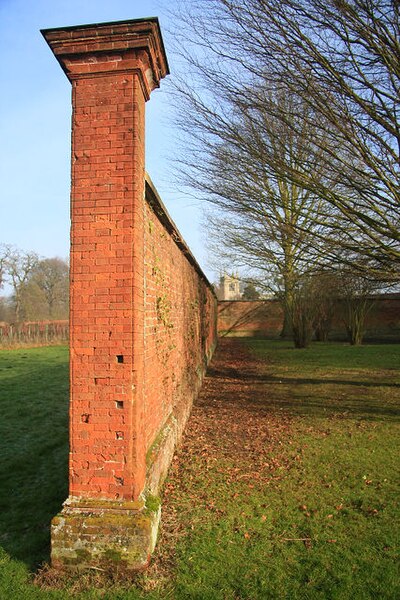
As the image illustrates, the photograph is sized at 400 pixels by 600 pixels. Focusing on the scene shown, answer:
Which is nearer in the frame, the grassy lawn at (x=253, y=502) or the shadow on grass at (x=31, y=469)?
the grassy lawn at (x=253, y=502)

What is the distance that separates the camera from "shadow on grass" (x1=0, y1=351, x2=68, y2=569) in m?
3.81

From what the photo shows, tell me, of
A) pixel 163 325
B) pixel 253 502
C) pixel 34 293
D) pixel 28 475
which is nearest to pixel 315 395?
pixel 163 325

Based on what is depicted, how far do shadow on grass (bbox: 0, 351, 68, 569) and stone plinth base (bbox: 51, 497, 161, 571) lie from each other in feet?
1.12

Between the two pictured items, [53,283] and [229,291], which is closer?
[53,283]

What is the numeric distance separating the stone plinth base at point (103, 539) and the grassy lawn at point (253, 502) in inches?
5.5

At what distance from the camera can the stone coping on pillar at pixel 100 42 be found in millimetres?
3480

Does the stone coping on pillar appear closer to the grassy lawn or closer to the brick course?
the brick course

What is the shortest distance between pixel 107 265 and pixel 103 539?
2.06m

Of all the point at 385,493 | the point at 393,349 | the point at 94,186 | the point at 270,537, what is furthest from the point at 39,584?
the point at 393,349

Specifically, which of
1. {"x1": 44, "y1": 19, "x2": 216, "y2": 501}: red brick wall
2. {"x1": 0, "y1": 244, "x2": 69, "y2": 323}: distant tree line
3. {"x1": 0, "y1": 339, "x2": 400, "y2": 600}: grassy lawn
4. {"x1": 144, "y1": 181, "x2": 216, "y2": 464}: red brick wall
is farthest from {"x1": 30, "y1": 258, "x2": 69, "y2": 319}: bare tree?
{"x1": 44, "y1": 19, "x2": 216, "y2": 501}: red brick wall

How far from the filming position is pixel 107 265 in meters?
3.55

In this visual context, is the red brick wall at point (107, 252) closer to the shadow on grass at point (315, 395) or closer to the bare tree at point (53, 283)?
the shadow on grass at point (315, 395)

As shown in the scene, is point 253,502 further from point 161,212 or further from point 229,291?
point 229,291

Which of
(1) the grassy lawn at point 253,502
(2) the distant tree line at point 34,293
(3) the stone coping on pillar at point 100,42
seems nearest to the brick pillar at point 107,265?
(3) the stone coping on pillar at point 100,42
